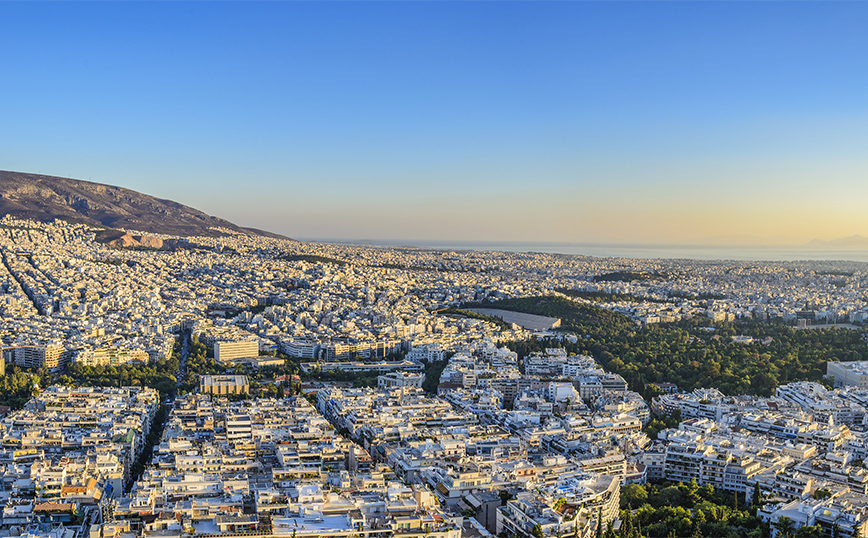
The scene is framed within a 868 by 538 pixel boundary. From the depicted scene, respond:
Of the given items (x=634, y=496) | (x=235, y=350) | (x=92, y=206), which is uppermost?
(x=92, y=206)

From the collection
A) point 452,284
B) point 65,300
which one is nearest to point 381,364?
point 65,300

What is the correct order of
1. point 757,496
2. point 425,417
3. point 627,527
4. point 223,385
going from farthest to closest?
1. point 223,385
2. point 425,417
3. point 757,496
4. point 627,527

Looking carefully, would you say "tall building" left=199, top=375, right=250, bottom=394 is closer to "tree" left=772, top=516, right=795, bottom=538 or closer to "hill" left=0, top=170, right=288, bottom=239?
"tree" left=772, top=516, right=795, bottom=538

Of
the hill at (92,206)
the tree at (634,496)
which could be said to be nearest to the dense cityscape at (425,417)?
the tree at (634,496)

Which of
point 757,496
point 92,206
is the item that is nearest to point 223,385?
point 757,496

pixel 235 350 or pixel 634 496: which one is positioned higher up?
pixel 235 350

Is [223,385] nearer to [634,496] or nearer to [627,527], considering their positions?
[634,496]
